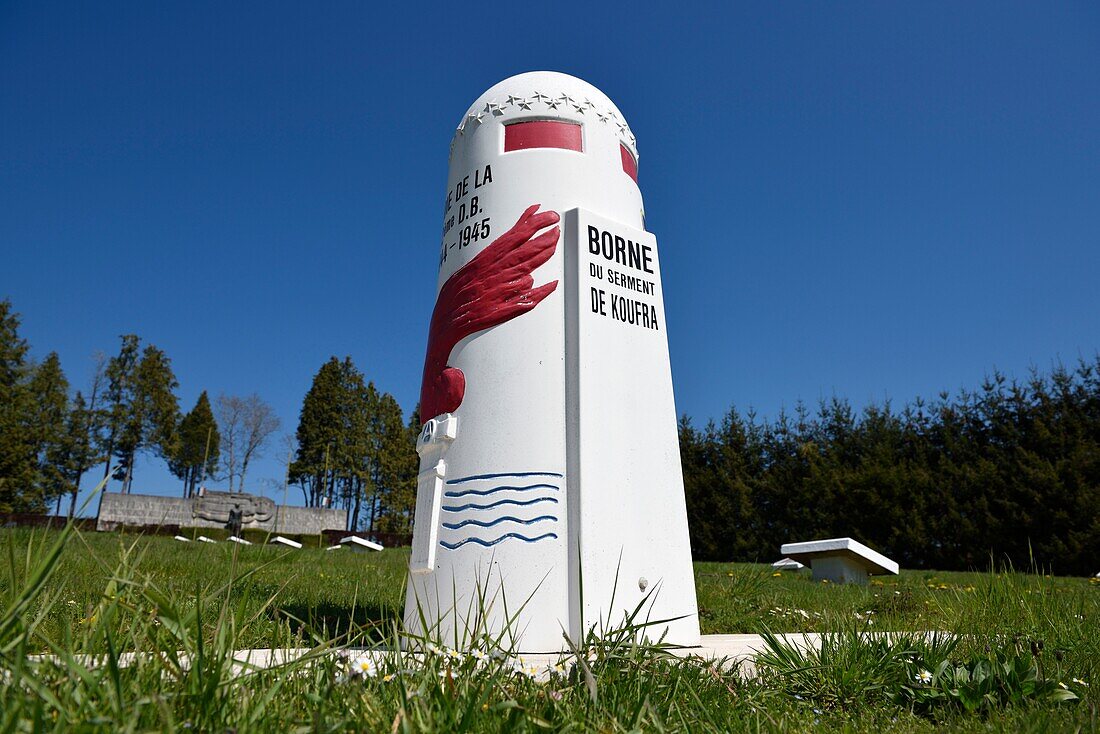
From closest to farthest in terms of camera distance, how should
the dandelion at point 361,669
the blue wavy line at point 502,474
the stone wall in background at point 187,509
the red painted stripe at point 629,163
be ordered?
the dandelion at point 361,669 < the blue wavy line at point 502,474 < the red painted stripe at point 629,163 < the stone wall in background at point 187,509

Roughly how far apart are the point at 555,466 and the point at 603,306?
109 centimetres

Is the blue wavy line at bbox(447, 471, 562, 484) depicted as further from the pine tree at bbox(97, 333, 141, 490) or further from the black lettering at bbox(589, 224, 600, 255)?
the pine tree at bbox(97, 333, 141, 490)

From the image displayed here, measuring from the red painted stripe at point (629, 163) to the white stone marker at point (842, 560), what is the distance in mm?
8181

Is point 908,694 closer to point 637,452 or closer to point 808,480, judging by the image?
point 637,452

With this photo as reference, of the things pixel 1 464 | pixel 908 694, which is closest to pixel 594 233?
pixel 908 694

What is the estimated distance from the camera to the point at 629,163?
217 inches

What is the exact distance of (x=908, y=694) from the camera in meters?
2.91

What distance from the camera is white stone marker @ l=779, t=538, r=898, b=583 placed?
11578mm

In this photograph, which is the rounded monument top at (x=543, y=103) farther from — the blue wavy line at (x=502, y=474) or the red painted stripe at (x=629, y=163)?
the blue wavy line at (x=502, y=474)

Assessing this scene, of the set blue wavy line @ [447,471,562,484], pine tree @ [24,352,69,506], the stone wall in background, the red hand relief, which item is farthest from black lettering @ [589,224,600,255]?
pine tree @ [24,352,69,506]

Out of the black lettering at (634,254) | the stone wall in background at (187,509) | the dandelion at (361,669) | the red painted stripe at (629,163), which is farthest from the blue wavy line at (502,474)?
the stone wall in background at (187,509)

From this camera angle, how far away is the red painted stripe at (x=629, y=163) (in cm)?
543

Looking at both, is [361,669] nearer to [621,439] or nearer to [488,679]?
[488,679]

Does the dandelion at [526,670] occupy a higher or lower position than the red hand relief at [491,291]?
lower
